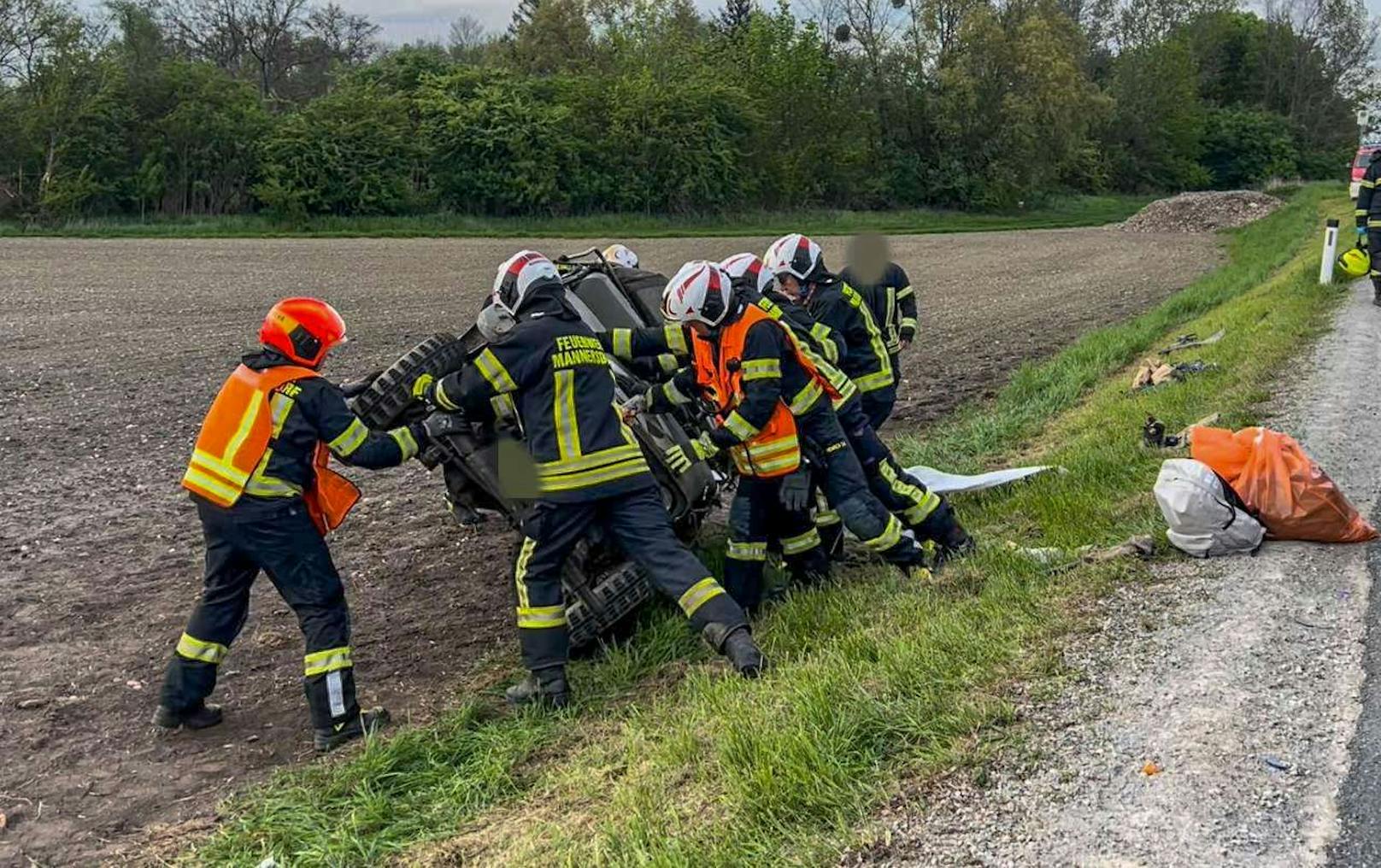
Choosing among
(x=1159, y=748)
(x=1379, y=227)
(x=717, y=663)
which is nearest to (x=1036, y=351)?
(x=1379, y=227)

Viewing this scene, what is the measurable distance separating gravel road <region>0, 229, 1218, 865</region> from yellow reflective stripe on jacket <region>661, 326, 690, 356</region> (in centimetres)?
171

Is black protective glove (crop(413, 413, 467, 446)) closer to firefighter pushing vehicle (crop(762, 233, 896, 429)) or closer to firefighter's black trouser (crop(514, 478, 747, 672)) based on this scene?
firefighter's black trouser (crop(514, 478, 747, 672))

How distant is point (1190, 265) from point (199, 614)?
25.2 m

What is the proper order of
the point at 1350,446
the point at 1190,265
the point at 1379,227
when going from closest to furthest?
the point at 1350,446 → the point at 1379,227 → the point at 1190,265

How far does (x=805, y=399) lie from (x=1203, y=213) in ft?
130

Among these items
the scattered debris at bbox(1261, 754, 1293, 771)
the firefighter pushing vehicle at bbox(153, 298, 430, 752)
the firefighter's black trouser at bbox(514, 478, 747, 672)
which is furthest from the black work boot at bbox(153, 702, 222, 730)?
the scattered debris at bbox(1261, 754, 1293, 771)

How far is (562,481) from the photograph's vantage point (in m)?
4.95

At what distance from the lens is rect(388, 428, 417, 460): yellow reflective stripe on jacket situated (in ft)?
16.3

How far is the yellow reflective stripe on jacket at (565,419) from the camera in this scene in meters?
4.95

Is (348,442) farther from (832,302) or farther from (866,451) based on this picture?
(832,302)

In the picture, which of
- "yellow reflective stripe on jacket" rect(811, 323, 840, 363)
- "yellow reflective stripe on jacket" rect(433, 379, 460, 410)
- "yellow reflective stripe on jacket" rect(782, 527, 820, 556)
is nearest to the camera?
"yellow reflective stripe on jacket" rect(433, 379, 460, 410)

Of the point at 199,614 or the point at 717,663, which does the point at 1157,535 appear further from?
the point at 199,614

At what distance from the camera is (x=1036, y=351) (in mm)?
14359

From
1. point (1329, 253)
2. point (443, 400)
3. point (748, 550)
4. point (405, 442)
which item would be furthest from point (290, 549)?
point (1329, 253)
